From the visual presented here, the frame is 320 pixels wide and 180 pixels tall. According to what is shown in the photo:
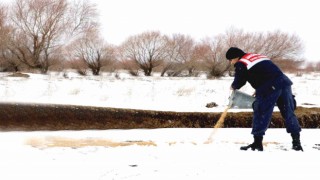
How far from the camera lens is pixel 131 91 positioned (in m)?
11.0

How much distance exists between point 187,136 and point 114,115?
3.27m

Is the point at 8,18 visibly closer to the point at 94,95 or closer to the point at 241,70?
the point at 94,95

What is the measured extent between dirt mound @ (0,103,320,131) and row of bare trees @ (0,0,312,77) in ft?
49.4

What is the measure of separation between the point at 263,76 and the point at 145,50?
22.1 metres

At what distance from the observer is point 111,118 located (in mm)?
7629

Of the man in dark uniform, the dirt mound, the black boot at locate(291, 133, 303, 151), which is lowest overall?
the dirt mound

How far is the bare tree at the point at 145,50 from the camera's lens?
84.2 ft

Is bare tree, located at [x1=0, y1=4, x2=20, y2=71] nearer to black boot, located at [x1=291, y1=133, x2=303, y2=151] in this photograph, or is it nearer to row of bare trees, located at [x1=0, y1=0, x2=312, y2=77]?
row of bare trees, located at [x1=0, y1=0, x2=312, y2=77]

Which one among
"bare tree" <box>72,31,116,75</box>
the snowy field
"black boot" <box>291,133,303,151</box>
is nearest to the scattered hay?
the snowy field

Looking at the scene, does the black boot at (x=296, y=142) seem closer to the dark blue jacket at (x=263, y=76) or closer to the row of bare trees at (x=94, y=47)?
the dark blue jacket at (x=263, y=76)

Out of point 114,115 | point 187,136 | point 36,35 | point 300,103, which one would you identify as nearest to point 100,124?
point 114,115

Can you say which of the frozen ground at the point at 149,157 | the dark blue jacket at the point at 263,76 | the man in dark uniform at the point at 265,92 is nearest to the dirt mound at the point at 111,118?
the frozen ground at the point at 149,157

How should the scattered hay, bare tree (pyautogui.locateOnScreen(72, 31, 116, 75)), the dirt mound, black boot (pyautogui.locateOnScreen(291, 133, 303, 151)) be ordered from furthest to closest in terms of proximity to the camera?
1. bare tree (pyautogui.locateOnScreen(72, 31, 116, 75))
2. the dirt mound
3. the scattered hay
4. black boot (pyautogui.locateOnScreen(291, 133, 303, 151))

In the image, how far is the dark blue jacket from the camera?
12.9ft
